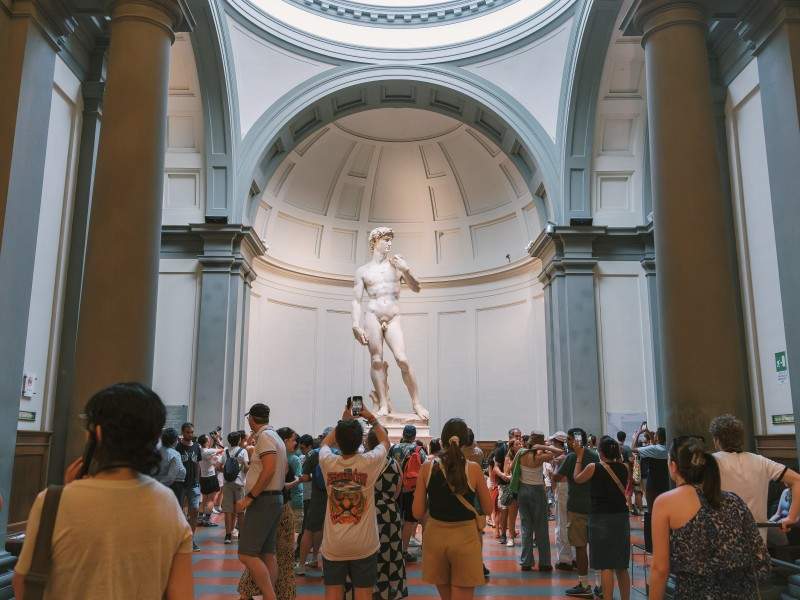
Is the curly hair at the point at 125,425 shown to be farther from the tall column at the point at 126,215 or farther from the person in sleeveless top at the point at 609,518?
the person in sleeveless top at the point at 609,518

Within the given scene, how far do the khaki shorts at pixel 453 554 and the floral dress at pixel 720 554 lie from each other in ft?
5.24

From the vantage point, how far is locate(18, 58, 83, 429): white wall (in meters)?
6.33

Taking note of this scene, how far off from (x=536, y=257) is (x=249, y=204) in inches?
263

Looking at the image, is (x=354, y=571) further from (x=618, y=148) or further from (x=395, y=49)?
(x=395, y=49)

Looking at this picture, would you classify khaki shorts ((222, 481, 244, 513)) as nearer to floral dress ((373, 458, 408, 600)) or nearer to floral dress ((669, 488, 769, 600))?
floral dress ((373, 458, 408, 600))

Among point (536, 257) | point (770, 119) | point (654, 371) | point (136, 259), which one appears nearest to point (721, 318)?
point (770, 119)

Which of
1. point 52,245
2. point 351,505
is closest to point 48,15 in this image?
point 52,245

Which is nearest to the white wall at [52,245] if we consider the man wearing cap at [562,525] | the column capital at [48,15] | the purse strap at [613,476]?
the column capital at [48,15]

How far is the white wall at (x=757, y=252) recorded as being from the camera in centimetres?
666

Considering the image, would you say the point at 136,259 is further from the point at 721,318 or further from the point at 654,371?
the point at 654,371

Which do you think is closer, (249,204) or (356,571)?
(356,571)

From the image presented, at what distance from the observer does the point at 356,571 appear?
434 cm

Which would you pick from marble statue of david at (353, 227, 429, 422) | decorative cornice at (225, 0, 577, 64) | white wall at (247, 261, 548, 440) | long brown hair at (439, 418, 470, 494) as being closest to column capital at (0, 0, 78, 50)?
long brown hair at (439, 418, 470, 494)

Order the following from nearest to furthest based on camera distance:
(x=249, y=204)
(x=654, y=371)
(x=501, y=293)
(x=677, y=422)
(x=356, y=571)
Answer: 1. (x=356, y=571)
2. (x=677, y=422)
3. (x=654, y=371)
4. (x=249, y=204)
5. (x=501, y=293)
